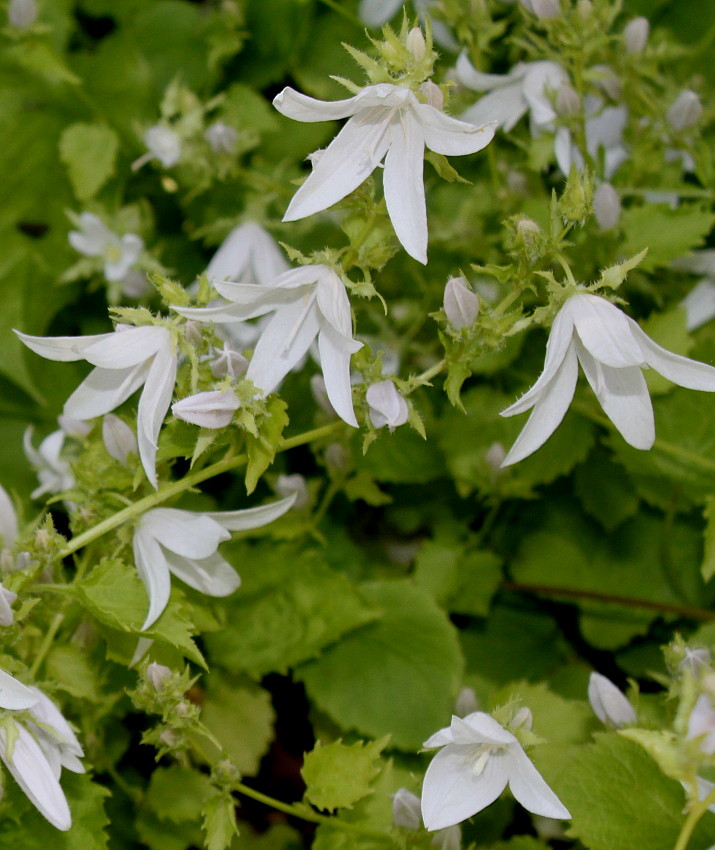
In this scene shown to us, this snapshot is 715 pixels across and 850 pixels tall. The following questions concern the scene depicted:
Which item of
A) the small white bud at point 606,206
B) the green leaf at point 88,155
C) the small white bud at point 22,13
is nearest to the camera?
the small white bud at point 606,206

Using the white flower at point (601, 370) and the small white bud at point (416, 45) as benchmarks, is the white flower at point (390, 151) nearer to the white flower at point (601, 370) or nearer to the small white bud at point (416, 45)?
the small white bud at point (416, 45)

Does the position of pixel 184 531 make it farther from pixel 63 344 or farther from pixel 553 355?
pixel 553 355

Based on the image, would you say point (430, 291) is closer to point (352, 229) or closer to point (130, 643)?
point (352, 229)

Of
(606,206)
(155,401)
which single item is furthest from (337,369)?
(606,206)

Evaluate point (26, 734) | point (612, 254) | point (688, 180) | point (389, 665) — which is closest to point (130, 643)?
point (26, 734)

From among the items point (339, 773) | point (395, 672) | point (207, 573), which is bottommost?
point (395, 672)

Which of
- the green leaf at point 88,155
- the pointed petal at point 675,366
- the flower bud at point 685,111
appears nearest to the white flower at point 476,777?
the pointed petal at point 675,366

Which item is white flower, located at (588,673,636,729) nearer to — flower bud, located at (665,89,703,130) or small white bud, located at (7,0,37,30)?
flower bud, located at (665,89,703,130)
